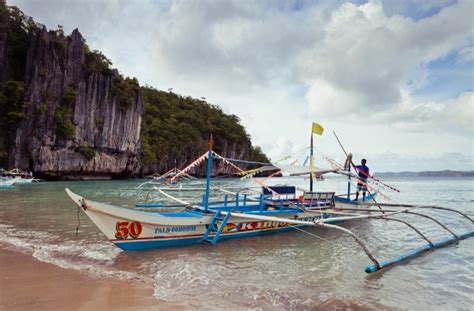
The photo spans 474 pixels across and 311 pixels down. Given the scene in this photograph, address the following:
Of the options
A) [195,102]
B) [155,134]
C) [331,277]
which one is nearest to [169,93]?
[195,102]

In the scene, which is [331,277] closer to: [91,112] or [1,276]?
[1,276]

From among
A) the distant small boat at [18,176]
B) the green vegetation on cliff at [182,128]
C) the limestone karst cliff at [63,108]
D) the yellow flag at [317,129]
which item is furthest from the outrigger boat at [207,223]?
the green vegetation on cliff at [182,128]

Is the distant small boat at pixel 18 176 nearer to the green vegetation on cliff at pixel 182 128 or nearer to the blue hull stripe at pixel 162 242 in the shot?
the green vegetation on cliff at pixel 182 128

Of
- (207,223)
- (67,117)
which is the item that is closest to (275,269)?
(207,223)

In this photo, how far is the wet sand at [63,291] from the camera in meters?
4.14

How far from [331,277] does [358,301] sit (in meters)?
1.03

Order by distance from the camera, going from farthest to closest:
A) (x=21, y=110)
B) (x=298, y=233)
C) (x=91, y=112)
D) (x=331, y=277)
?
(x=91, y=112)
(x=21, y=110)
(x=298, y=233)
(x=331, y=277)

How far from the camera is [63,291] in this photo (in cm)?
458

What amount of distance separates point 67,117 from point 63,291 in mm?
36949

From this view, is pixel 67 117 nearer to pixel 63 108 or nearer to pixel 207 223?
pixel 63 108

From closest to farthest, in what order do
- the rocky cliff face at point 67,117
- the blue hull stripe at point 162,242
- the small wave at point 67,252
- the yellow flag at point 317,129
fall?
the small wave at point 67,252, the blue hull stripe at point 162,242, the yellow flag at point 317,129, the rocky cliff face at point 67,117

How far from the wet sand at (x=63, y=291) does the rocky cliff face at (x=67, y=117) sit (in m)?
34.8

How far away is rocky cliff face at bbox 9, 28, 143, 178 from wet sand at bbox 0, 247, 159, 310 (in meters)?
34.8

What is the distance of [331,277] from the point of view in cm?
584
